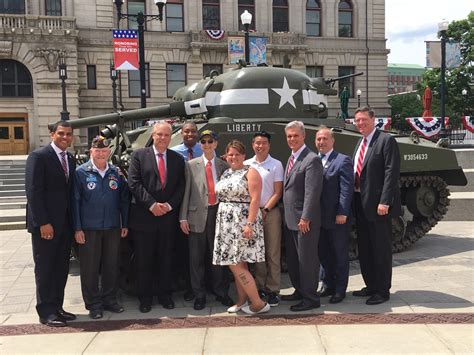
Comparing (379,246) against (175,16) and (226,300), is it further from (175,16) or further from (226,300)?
(175,16)

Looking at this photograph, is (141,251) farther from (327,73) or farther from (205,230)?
(327,73)

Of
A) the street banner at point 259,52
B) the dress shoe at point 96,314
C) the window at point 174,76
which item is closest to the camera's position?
the dress shoe at point 96,314

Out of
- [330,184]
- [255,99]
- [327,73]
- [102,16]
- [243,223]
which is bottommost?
[243,223]

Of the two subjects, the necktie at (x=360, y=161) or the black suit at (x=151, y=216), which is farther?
the necktie at (x=360, y=161)

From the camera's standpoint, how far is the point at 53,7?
3494 centimetres

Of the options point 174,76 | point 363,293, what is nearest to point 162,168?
point 363,293

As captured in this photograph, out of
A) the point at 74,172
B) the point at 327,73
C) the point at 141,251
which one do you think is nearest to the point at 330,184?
the point at 141,251

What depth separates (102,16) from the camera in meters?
35.7

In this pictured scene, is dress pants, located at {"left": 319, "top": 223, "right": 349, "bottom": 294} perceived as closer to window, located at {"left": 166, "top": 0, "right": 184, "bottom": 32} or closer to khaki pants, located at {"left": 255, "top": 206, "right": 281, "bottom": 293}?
khaki pants, located at {"left": 255, "top": 206, "right": 281, "bottom": 293}

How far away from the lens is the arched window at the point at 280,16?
39.6 meters

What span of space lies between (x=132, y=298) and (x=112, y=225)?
133 centimetres

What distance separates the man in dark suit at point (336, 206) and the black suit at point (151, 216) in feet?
5.42

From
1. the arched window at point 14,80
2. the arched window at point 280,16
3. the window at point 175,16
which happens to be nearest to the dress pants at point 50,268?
the arched window at point 14,80

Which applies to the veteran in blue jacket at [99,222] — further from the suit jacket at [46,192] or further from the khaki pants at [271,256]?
the khaki pants at [271,256]
